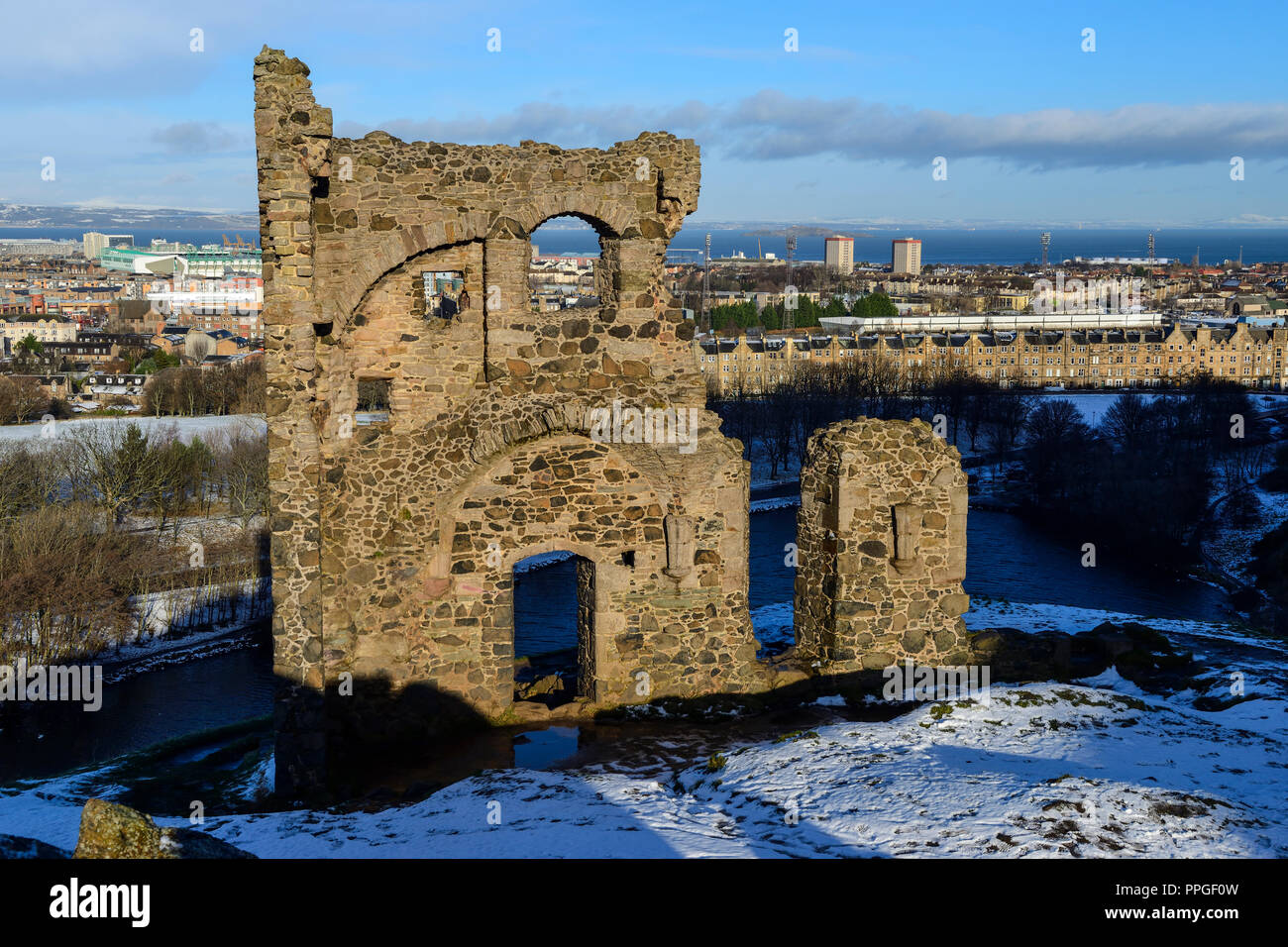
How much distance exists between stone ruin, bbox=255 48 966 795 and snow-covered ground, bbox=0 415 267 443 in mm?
55764

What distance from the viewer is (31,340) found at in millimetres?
132250

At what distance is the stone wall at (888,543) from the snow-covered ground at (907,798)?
→ 1.68 m

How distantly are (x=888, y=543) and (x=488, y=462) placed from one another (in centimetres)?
607

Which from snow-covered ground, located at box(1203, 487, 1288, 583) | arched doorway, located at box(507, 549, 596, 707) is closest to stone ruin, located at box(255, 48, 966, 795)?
arched doorway, located at box(507, 549, 596, 707)

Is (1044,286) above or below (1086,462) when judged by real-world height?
above

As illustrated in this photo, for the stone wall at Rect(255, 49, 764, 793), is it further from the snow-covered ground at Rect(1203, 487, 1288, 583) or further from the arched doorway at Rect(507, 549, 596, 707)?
the snow-covered ground at Rect(1203, 487, 1288, 583)

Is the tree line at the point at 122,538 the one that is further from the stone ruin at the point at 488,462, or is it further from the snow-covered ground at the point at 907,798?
the stone ruin at the point at 488,462

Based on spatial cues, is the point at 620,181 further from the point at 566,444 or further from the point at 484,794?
the point at 484,794

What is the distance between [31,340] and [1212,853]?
141 meters

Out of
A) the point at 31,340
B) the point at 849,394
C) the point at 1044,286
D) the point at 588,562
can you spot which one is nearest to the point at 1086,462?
the point at 849,394

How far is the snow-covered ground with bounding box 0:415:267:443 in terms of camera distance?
7031 cm

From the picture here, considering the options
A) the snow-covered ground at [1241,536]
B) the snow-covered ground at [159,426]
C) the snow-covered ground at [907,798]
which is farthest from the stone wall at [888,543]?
the snow-covered ground at [159,426]

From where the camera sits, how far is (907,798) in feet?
42.9

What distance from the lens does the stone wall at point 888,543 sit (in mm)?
18219
